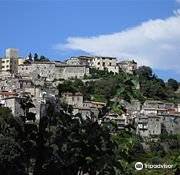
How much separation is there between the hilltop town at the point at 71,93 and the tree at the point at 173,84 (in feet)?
18.6

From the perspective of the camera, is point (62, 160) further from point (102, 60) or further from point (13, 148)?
point (102, 60)

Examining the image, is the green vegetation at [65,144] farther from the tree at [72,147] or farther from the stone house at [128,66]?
the stone house at [128,66]

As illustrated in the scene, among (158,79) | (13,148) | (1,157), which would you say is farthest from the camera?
(158,79)

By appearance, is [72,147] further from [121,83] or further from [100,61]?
[100,61]

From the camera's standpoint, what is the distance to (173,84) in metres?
101

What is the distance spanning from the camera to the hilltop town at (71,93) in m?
67.8

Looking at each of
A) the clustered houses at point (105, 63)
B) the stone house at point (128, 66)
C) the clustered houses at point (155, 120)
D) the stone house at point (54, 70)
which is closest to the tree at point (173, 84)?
the stone house at point (128, 66)

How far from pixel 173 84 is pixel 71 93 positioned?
3043 cm

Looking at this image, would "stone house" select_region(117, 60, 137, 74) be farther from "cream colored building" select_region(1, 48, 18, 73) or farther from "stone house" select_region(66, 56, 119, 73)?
"cream colored building" select_region(1, 48, 18, 73)

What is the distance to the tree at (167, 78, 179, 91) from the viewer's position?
328ft

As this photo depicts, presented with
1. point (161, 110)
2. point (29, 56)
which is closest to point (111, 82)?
point (161, 110)

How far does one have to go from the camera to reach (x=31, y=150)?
15.3 metres

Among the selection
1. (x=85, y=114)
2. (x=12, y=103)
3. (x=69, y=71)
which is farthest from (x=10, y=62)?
(x=85, y=114)

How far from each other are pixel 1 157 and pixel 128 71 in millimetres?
75541
